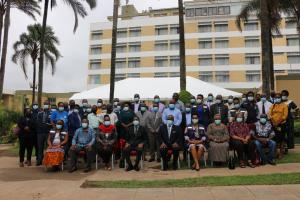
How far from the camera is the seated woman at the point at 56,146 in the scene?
40.1 ft

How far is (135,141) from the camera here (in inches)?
491

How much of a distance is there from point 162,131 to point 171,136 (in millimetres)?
338

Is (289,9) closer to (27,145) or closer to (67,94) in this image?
(27,145)

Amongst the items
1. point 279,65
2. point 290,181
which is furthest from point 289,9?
point 279,65

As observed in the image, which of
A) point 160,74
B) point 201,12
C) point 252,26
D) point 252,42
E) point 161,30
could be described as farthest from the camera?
point 161,30

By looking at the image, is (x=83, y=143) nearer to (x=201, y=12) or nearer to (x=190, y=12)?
(x=201, y=12)

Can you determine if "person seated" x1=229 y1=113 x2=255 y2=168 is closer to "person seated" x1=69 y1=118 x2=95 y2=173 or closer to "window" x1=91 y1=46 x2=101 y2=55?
"person seated" x1=69 y1=118 x2=95 y2=173

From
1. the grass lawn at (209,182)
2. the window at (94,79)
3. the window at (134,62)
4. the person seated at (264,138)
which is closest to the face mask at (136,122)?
the grass lawn at (209,182)

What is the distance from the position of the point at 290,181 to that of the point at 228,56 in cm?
5364

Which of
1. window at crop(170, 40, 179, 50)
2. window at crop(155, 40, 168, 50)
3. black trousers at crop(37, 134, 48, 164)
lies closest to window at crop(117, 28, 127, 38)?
window at crop(155, 40, 168, 50)

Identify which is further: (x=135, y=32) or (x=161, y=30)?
(x=135, y=32)

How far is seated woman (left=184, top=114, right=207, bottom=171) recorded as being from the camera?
11820 mm

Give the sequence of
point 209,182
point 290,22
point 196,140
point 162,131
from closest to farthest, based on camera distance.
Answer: point 209,182, point 196,140, point 162,131, point 290,22

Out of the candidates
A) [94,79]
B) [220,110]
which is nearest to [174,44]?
[94,79]
